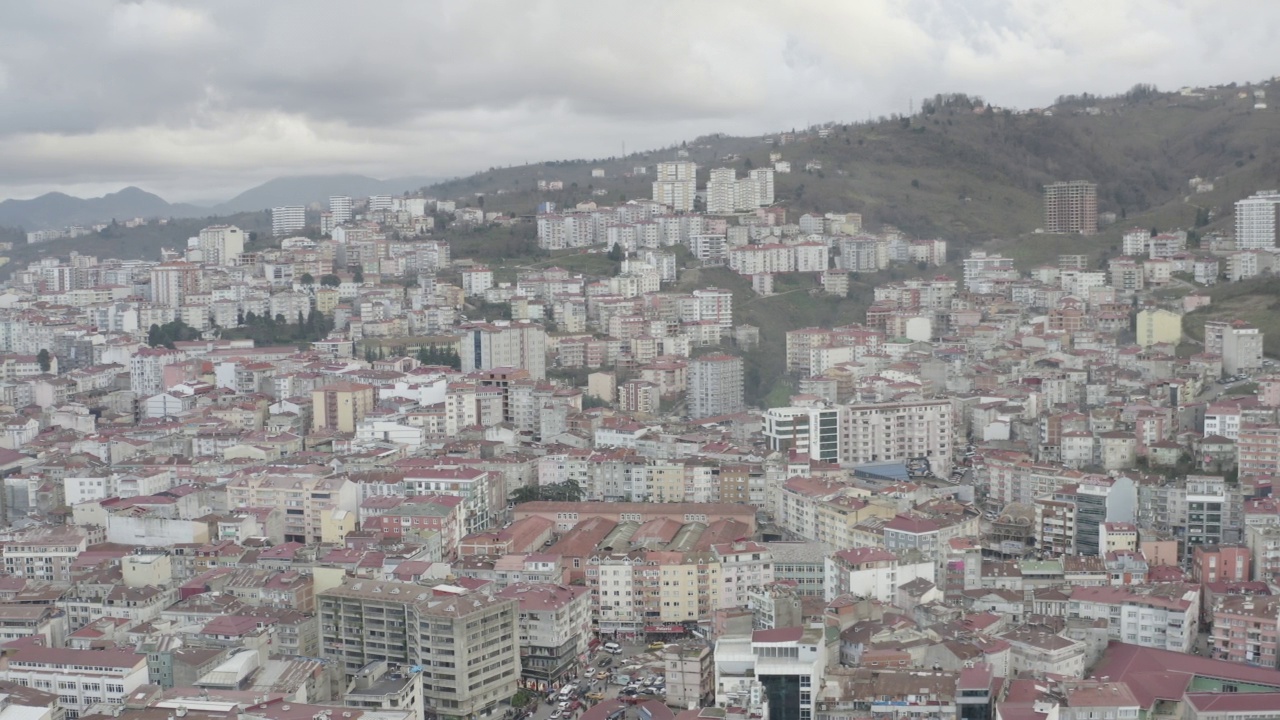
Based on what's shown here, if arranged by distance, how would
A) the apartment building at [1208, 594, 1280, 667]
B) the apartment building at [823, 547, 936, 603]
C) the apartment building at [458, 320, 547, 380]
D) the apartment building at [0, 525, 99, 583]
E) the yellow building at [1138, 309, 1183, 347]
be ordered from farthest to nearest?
the apartment building at [458, 320, 547, 380] < the yellow building at [1138, 309, 1183, 347] < the apartment building at [0, 525, 99, 583] < the apartment building at [823, 547, 936, 603] < the apartment building at [1208, 594, 1280, 667]

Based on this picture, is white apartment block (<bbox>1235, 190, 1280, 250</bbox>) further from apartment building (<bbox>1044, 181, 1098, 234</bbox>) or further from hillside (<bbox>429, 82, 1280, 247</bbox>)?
apartment building (<bbox>1044, 181, 1098, 234</bbox>)

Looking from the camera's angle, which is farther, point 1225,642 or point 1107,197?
point 1107,197

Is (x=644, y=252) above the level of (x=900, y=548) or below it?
above

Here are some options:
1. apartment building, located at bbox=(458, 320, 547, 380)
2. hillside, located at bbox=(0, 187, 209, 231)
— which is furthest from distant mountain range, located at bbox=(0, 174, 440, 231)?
apartment building, located at bbox=(458, 320, 547, 380)

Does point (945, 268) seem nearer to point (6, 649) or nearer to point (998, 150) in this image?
point (998, 150)

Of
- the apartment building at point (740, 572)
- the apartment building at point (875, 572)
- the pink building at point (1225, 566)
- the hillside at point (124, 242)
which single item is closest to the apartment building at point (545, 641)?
the apartment building at point (740, 572)

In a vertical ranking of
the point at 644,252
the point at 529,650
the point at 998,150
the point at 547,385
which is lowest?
the point at 529,650

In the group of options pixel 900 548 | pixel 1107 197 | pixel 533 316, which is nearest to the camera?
pixel 900 548

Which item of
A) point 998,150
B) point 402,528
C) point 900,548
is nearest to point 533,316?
point 402,528
